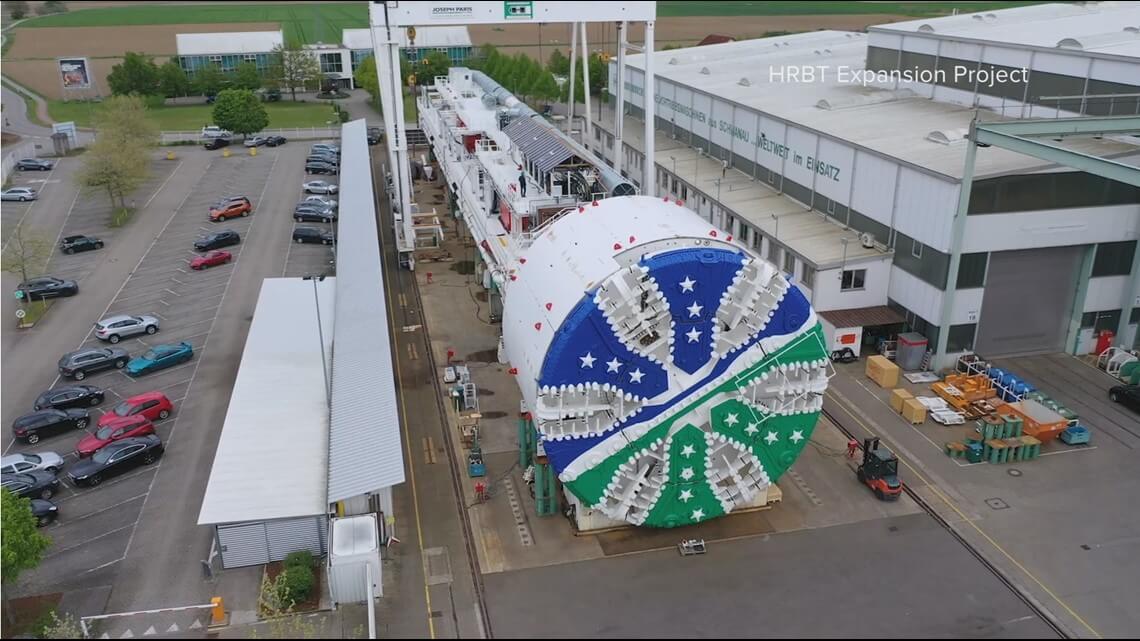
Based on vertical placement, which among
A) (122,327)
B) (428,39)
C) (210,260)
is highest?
(428,39)

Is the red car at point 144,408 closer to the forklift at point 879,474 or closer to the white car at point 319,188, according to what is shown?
the forklift at point 879,474

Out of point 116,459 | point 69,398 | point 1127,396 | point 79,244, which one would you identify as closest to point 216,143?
point 79,244

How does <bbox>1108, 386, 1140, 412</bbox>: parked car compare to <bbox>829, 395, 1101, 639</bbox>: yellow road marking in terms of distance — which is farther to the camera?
<bbox>1108, 386, 1140, 412</bbox>: parked car

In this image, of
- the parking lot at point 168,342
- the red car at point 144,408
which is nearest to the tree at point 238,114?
the parking lot at point 168,342

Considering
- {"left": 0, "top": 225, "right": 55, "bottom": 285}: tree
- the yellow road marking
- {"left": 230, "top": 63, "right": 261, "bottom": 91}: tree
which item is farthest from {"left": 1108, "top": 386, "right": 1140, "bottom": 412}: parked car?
{"left": 230, "top": 63, "right": 261, "bottom": 91}: tree

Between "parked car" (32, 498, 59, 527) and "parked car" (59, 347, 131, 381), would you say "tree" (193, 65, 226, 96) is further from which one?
"parked car" (32, 498, 59, 527)

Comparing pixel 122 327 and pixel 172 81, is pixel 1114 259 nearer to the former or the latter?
pixel 122 327

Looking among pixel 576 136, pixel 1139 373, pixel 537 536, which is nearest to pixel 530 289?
pixel 537 536
